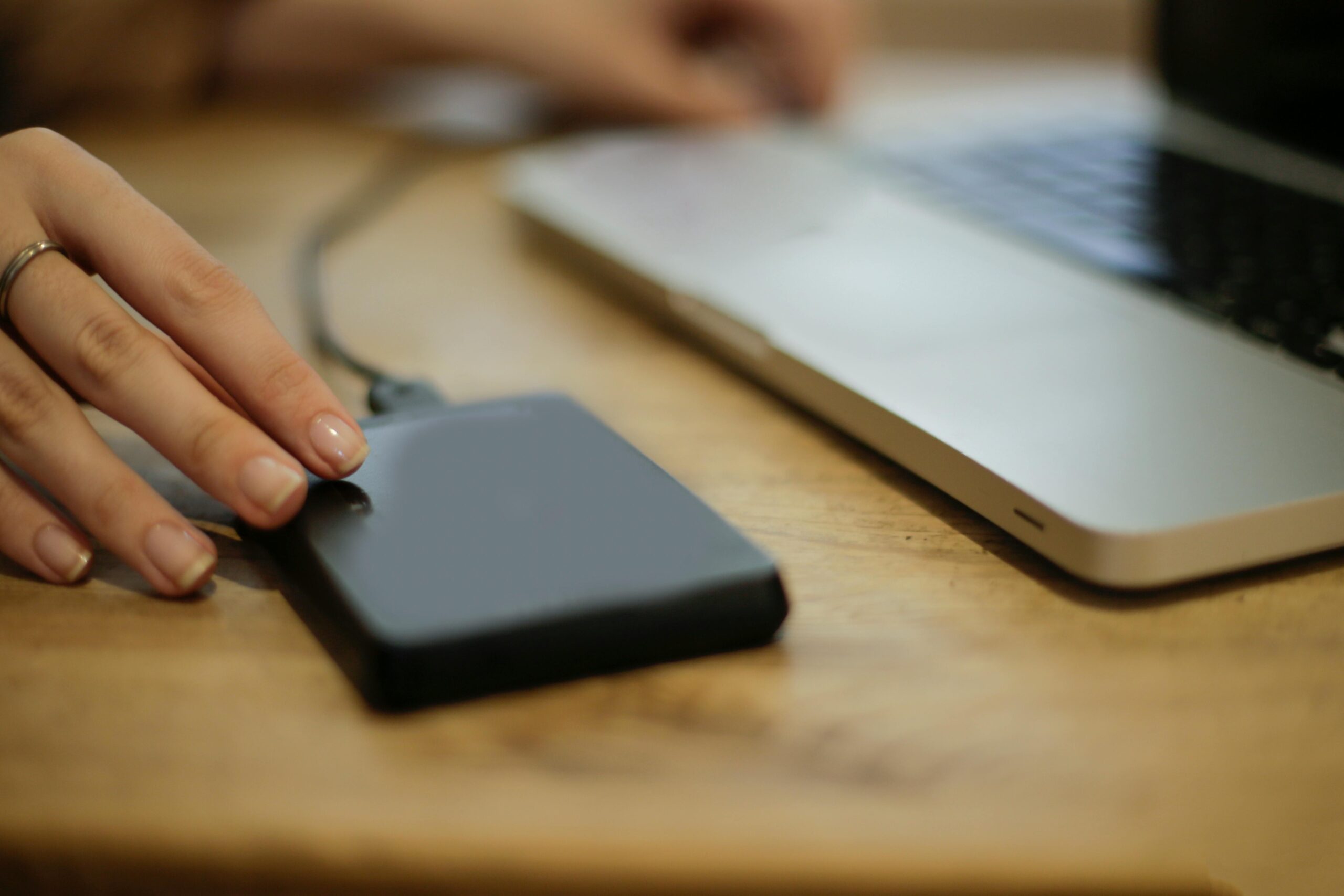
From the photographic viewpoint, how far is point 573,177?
2.36ft

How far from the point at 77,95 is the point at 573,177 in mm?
Result: 615

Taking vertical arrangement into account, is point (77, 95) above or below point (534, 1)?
below

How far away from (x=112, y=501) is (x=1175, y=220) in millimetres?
534

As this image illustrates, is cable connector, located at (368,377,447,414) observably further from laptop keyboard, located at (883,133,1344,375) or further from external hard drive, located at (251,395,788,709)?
laptop keyboard, located at (883,133,1344,375)

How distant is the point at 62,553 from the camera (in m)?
0.35

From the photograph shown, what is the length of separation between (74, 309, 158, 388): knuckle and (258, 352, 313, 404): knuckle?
0.14 feet

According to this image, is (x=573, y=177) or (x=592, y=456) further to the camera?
(x=573, y=177)

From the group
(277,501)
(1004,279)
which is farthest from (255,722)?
(1004,279)

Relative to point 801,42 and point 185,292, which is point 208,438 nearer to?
point 185,292

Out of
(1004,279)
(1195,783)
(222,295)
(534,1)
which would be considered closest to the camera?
(1195,783)

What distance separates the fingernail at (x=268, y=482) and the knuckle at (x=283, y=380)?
0.03m

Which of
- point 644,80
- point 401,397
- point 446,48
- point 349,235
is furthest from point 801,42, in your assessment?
point 401,397

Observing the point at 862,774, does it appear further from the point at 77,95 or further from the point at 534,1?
the point at 77,95

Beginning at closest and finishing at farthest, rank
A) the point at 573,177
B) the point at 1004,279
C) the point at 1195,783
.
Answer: the point at 1195,783
the point at 1004,279
the point at 573,177
